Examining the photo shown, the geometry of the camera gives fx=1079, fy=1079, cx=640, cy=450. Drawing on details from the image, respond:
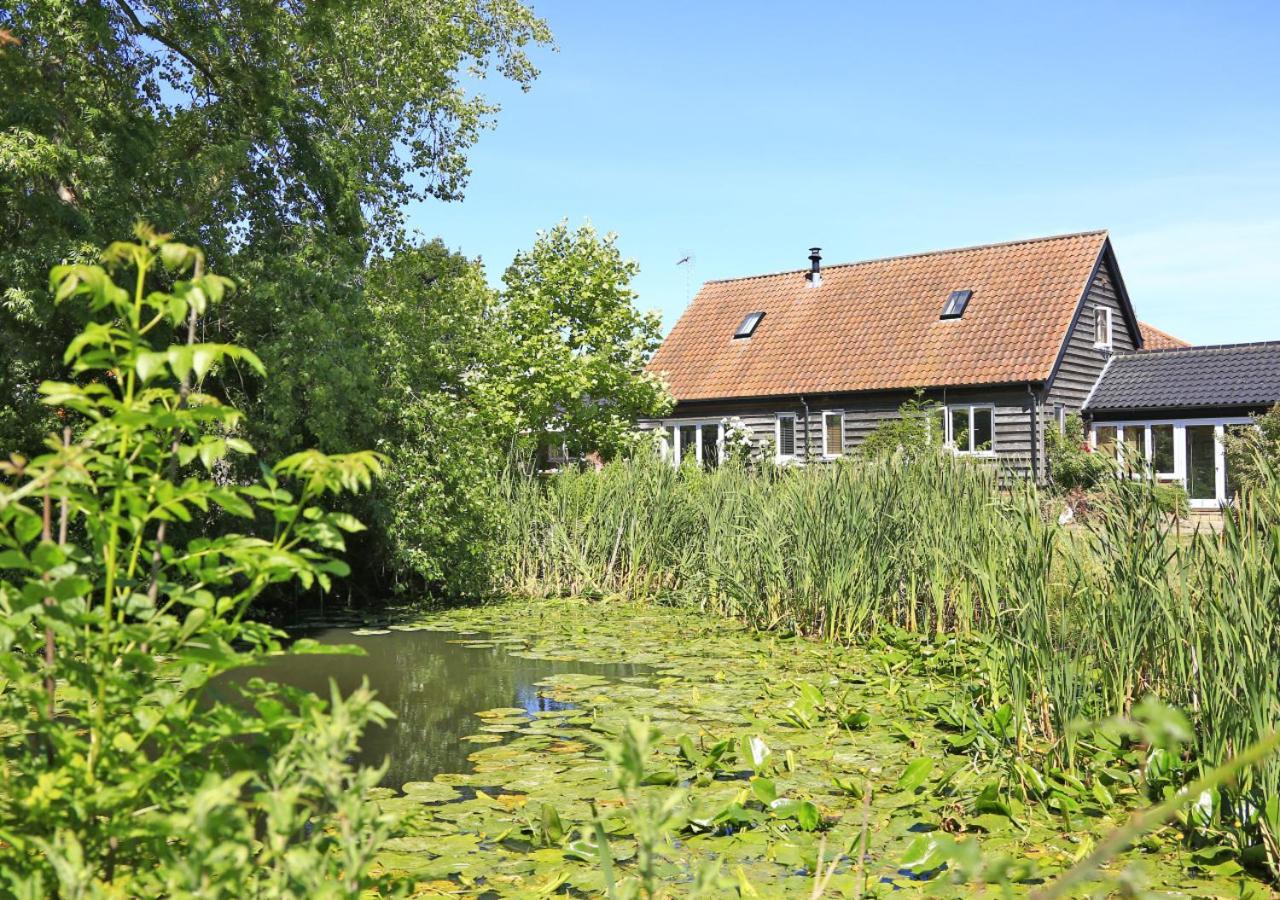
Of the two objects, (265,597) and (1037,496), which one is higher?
(1037,496)

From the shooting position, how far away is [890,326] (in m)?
24.8

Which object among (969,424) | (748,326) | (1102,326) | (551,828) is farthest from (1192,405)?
(551,828)

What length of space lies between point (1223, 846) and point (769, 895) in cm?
167

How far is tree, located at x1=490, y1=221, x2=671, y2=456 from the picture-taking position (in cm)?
1911

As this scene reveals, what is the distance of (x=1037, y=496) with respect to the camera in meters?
6.22

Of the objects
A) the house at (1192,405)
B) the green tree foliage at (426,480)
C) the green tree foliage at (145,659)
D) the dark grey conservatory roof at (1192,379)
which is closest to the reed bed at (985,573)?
the green tree foliage at (426,480)

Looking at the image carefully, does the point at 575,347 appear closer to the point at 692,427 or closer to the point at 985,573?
the point at 692,427

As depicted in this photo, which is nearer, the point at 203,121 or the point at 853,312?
the point at 203,121

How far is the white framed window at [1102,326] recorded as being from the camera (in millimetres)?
24312

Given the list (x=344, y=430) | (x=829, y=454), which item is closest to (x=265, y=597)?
(x=344, y=430)

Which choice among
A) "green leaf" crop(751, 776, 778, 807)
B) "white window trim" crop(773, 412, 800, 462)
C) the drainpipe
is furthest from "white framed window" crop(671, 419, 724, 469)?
"green leaf" crop(751, 776, 778, 807)

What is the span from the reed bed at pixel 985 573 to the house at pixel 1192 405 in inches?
538

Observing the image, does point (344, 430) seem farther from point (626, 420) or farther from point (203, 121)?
point (626, 420)

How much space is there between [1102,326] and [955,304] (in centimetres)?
348
